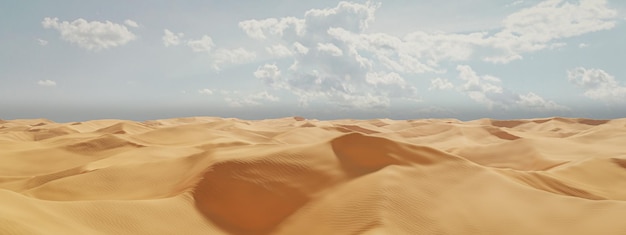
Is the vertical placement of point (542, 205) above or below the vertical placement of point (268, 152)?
below

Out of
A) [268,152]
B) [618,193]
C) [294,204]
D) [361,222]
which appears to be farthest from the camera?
[618,193]

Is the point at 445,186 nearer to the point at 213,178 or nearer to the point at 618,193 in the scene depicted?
the point at 213,178

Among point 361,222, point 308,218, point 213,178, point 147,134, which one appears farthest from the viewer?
point 147,134

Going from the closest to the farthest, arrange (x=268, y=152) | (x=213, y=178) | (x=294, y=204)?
(x=294, y=204)
(x=213, y=178)
(x=268, y=152)

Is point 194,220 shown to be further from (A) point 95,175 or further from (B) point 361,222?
(A) point 95,175

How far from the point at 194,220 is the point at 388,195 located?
4290mm

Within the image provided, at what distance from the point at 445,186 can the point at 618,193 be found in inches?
315

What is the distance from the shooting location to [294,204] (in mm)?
9953

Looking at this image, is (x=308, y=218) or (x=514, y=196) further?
(x=514, y=196)

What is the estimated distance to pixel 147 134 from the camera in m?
→ 30.0

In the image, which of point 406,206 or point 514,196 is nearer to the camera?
point 406,206

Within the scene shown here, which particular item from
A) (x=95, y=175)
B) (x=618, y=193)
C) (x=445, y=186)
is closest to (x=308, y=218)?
(x=445, y=186)

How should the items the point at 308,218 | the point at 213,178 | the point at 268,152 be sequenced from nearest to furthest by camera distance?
the point at 308,218 → the point at 213,178 → the point at 268,152

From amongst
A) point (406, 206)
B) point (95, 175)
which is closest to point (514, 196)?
point (406, 206)
